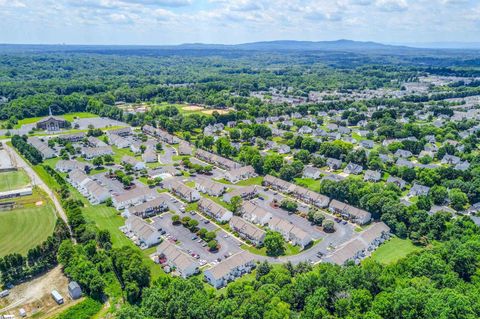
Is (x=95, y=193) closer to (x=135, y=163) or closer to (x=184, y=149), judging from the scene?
(x=135, y=163)

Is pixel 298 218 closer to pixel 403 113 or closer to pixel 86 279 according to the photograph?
pixel 86 279

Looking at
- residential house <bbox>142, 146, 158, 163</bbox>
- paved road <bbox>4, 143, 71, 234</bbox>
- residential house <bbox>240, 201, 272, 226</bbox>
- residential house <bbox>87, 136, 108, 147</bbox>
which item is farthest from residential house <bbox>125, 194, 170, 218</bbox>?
residential house <bbox>87, 136, 108, 147</bbox>

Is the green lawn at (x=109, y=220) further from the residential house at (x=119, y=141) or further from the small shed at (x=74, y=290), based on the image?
the residential house at (x=119, y=141)

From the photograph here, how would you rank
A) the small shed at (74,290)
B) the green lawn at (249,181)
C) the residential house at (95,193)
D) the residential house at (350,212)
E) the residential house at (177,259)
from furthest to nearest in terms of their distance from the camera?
the green lawn at (249,181), the residential house at (95,193), the residential house at (350,212), the residential house at (177,259), the small shed at (74,290)

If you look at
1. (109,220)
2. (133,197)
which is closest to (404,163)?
(133,197)

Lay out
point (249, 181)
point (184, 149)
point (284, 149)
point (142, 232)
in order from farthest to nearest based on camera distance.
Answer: point (284, 149)
point (184, 149)
point (249, 181)
point (142, 232)

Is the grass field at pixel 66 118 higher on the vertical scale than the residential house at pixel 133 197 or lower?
higher

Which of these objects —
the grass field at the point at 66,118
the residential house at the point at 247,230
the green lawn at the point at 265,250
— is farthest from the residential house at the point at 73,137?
the green lawn at the point at 265,250
